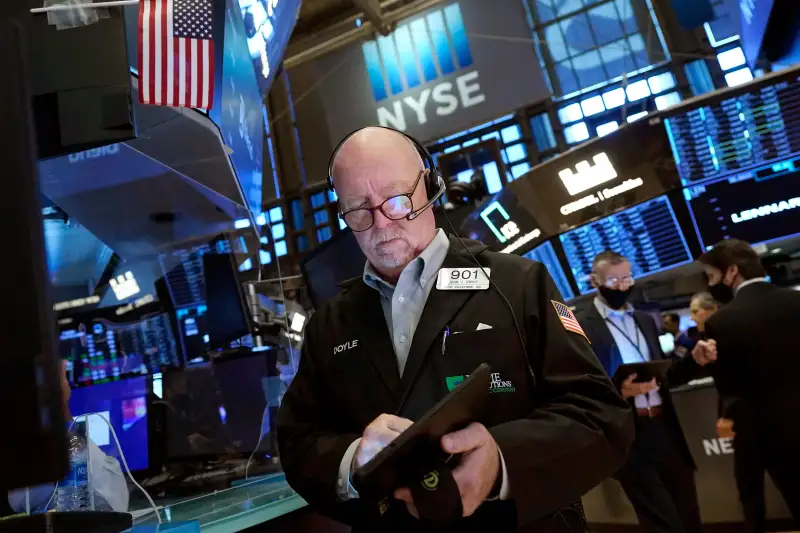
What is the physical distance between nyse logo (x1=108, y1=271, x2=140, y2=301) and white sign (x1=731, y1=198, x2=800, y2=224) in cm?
556

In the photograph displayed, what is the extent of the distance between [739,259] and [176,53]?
3671 mm

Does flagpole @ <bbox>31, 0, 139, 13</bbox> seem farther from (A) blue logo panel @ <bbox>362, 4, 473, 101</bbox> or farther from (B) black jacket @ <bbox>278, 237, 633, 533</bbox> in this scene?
(A) blue logo panel @ <bbox>362, 4, 473, 101</bbox>

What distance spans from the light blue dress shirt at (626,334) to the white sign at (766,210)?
4.81 feet

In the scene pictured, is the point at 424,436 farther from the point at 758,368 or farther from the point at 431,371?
the point at 758,368

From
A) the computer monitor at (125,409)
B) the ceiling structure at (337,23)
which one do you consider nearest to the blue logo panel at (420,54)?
the ceiling structure at (337,23)

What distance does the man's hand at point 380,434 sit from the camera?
3.89 ft

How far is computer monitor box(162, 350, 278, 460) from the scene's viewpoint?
4.14m

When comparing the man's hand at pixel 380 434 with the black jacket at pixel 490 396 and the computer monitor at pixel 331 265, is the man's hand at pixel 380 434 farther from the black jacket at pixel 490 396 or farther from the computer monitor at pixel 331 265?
the computer monitor at pixel 331 265

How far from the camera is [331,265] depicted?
4.29 m

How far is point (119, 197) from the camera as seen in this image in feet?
13.4

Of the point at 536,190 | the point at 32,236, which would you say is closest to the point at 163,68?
the point at 32,236

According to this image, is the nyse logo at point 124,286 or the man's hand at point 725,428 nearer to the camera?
the man's hand at point 725,428

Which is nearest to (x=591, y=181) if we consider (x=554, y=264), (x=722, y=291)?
(x=554, y=264)

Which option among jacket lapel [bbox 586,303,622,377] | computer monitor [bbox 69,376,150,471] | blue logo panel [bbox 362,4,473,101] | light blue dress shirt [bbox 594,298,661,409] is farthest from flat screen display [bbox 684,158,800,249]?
blue logo panel [bbox 362,4,473,101]
